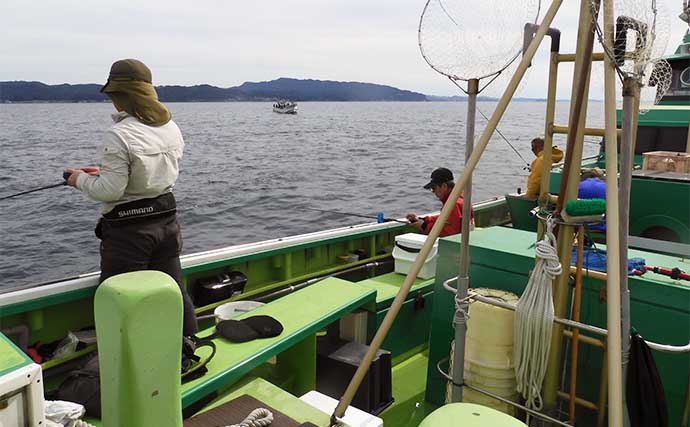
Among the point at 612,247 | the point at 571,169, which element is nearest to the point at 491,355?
the point at 571,169

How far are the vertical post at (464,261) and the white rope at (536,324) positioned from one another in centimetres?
25

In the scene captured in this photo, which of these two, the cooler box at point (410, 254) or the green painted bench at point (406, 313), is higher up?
the cooler box at point (410, 254)

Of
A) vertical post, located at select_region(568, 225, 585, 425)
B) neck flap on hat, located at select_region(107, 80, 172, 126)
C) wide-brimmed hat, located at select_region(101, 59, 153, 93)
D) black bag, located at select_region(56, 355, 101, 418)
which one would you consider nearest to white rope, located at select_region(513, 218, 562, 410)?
vertical post, located at select_region(568, 225, 585, 425)

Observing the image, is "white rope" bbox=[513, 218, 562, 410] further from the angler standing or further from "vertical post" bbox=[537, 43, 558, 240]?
the angler standing

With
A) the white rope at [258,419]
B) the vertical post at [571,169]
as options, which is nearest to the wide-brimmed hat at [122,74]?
the white rope at [258,419]

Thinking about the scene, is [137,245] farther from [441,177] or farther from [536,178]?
[536,178]

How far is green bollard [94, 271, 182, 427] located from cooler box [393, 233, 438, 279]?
130 inches

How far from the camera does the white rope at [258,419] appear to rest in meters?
2.26

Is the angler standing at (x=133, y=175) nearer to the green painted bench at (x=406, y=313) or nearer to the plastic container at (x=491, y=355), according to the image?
the plastic container at (x=491, y=355)

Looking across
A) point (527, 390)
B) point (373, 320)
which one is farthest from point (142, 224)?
point (527, 390)

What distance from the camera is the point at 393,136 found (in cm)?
4116

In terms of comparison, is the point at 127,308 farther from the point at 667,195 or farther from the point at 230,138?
the point at 230,138

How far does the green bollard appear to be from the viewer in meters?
1.70

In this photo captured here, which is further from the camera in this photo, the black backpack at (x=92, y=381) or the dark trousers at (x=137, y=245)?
the dark trousers at (x=137, y=245)
